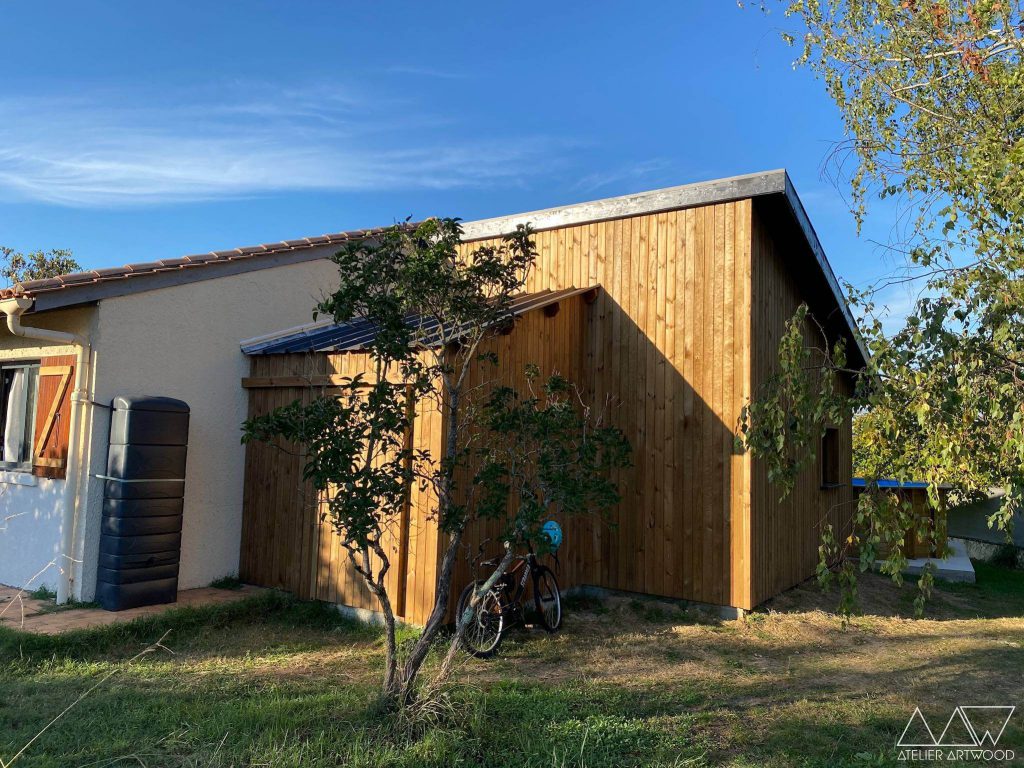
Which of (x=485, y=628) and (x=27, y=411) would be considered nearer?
(x=485, y=628)

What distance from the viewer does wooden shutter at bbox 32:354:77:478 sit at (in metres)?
6.47

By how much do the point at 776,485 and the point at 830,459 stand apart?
4.80 meters

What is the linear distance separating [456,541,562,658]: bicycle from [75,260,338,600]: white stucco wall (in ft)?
9.67

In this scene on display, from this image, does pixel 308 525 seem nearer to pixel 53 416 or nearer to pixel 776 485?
pixel 53 416

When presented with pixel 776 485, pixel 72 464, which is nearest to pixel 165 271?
pixel 72 464

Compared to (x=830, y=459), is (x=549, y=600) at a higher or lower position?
lower

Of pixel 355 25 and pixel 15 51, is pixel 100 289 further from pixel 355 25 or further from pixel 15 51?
pixel 355 25

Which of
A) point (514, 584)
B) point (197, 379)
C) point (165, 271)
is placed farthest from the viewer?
point (197, 379)

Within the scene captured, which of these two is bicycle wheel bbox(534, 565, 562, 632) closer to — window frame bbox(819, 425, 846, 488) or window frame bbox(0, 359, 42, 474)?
window frame bbox(0, 359, 42, 474)

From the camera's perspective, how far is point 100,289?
20.0ft

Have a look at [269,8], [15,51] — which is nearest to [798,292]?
[269,8]

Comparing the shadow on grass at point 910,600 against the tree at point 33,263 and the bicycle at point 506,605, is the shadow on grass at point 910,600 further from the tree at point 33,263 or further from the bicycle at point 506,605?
the tree at point 33,263

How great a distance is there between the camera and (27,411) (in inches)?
283

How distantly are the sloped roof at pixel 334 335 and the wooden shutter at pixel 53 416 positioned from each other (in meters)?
1.66
